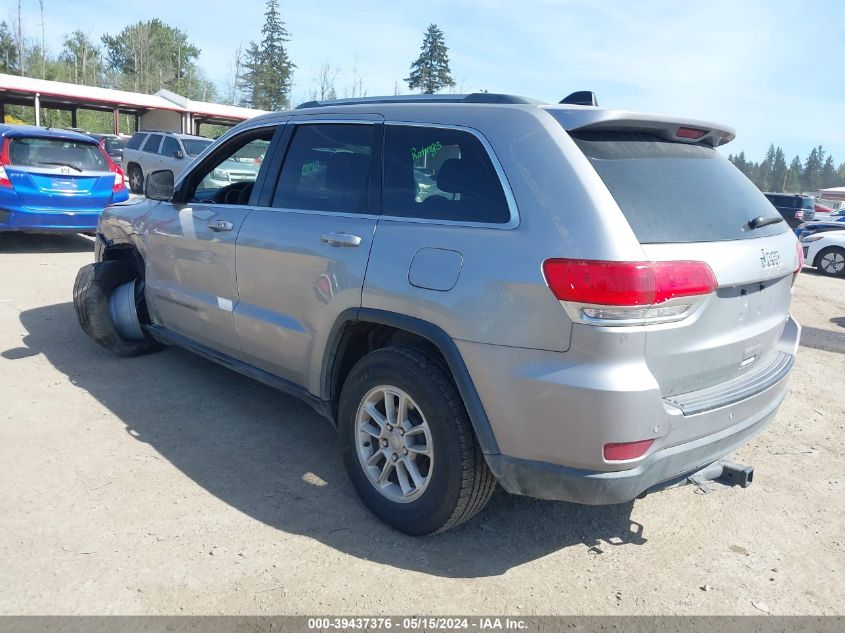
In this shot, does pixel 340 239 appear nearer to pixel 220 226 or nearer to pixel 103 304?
pixel 220 226

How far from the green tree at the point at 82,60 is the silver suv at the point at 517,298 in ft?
273

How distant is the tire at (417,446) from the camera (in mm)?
2869

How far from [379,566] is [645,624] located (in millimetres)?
1092

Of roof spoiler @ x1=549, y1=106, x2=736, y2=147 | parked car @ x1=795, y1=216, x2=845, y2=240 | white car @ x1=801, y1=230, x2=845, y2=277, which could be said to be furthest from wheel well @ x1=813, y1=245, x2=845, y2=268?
roof spoiler @ x1=549, y1=106, x2=736, y2=147

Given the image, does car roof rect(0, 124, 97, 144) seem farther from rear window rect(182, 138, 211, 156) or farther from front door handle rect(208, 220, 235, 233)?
rear window rect(182, 138, 211, 156)

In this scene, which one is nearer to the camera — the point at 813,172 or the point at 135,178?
the point at 135,178

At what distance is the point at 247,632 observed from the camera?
2.51 m

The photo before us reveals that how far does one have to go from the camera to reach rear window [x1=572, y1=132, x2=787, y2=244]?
2.66 m

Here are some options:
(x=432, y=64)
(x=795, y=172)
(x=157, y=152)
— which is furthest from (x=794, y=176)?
(x=157, y=152)

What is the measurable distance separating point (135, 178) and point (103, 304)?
16.2 metres

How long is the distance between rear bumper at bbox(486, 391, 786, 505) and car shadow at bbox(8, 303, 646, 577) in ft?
1.71

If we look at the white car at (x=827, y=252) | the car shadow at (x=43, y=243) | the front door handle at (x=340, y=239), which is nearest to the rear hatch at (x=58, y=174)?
the car shadow at (x=43, y=243)

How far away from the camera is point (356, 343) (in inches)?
139

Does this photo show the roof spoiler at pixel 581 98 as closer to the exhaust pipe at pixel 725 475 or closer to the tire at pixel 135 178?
the exhaust pipe at pixel 725 475
